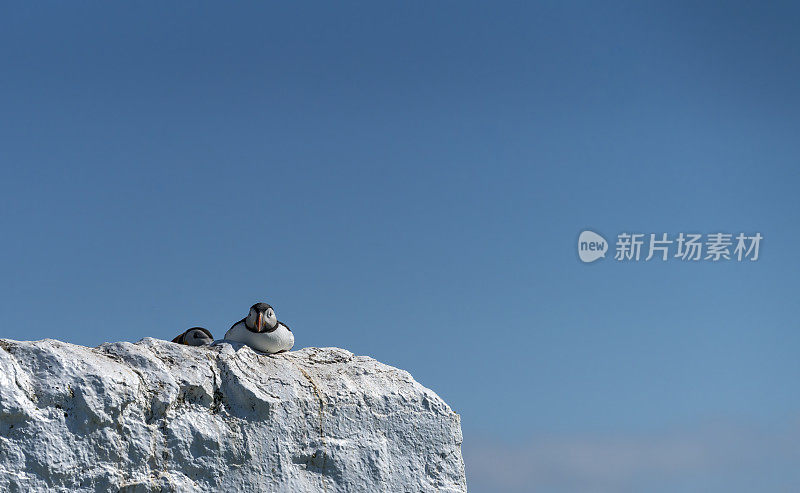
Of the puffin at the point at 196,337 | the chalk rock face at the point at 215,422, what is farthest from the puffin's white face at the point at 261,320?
the puffin at the point at 196,337

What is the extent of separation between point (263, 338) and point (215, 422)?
82 cm

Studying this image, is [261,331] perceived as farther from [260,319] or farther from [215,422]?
[215,422]

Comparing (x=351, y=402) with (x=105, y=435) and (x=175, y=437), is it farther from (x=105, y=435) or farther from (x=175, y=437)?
(x=105, y=435)

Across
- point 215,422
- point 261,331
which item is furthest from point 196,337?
point 215,422

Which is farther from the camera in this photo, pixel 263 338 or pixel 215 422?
pixel 263 338

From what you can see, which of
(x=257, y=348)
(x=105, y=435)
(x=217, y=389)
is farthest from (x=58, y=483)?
(x=257, y=348)

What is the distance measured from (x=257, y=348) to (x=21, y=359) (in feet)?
5.41

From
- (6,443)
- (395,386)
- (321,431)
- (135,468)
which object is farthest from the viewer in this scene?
(395,386)

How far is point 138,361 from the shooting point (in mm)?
5926

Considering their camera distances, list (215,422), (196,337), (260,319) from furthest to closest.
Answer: (196,337), (260,319), (215,422)

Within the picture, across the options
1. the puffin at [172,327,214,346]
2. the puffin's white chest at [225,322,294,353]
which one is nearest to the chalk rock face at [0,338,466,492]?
the puffin's white chest at [225,322,294,353]

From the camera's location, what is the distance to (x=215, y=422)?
19.5 ft

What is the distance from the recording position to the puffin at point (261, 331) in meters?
6.53

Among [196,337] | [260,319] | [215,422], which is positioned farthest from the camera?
[196,337]
